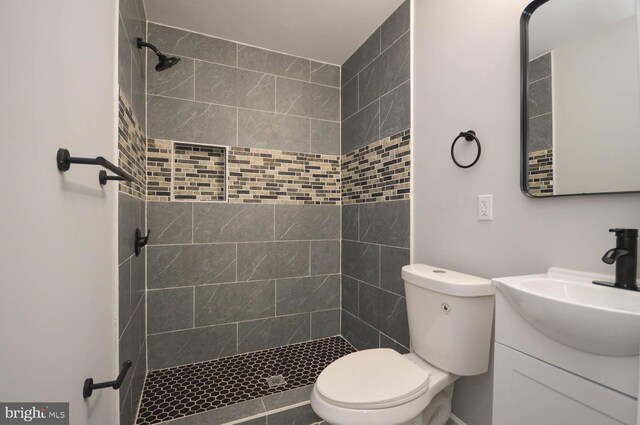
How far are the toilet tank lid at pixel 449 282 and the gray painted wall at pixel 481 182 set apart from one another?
0.13 meters

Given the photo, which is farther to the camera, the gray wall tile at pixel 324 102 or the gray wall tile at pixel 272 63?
the gray wall tile at pixel 324 102

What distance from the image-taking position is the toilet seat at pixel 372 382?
3.37ft

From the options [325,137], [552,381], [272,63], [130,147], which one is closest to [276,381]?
[552,381]

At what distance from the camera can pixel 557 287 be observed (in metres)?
0.89

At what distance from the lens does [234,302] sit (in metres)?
2.15

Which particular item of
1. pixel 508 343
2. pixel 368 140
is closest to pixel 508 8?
pixel 368 140

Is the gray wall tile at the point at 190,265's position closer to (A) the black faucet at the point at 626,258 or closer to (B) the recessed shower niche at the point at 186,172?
(B) the recessed shower niche at the point at 186,172

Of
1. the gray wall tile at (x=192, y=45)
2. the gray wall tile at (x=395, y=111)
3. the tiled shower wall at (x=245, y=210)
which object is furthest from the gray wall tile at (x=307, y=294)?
the gray wall tile at (x=192, y=45)

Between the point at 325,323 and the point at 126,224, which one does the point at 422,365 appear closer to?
the point at 325,323

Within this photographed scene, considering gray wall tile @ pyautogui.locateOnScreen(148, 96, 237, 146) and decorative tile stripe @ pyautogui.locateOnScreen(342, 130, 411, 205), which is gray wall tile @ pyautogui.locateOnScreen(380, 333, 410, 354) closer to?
decorative tile stripe @ pyautogui.locateOnScreen(342, 130, 411, 205)

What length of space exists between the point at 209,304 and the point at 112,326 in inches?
43.2

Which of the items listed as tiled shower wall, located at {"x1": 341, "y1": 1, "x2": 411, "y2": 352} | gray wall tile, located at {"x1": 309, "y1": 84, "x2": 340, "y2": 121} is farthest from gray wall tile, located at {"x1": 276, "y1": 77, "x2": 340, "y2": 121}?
→ tiled shower wall, located at {"x1": 341, "y1": 1, "x2": 411, "y2": 352}

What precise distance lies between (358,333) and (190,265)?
1421 mm

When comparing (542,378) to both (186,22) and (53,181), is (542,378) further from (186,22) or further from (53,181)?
(186,22)
